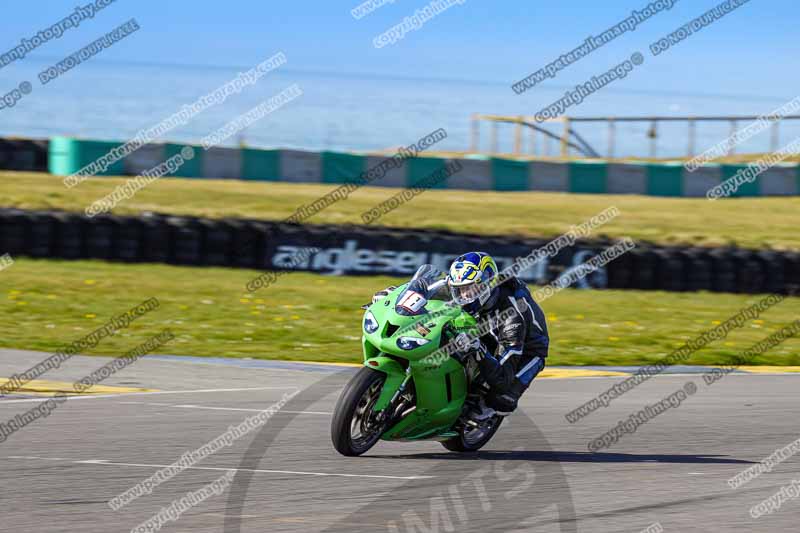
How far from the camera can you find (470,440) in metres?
9.16

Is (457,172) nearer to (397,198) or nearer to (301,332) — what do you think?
(397,198)

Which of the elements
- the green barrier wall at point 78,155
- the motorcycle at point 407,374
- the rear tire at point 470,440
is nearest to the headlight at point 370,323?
the motorcycle at point 407,374

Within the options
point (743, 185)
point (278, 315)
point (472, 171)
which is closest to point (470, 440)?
point (278, 315)

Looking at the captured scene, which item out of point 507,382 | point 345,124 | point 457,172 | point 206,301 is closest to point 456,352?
point 507,382

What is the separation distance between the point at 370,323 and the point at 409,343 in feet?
1.08

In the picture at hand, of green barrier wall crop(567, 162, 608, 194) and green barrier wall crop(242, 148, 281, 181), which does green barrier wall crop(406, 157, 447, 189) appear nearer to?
green barrier wall crop(242, 148, 281, 181)

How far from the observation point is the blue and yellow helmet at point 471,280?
342 inches

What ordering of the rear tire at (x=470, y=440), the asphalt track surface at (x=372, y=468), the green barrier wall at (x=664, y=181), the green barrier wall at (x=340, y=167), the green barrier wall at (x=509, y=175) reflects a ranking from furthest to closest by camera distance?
the green barrier wall at (x=664, y=181)
the green barrier wall at (x=509, y=175)
the green barrier wall at (x=340, y=167)
the rear tire at (x=470, y=440)
the asphalt track surface at (x=372, y=468)

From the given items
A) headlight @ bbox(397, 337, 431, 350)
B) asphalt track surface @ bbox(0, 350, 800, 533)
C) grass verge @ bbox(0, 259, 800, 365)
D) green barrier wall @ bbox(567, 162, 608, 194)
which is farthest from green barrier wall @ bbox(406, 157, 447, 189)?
headlight @ bbox(397, 337, 431, 350)

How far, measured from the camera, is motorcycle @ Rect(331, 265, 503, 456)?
823 centimetres

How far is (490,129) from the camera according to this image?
37656mm

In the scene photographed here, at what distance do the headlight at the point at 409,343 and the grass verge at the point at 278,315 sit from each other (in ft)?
19.1

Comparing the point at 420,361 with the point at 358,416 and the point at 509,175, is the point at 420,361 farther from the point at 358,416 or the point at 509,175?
the point at 509,175

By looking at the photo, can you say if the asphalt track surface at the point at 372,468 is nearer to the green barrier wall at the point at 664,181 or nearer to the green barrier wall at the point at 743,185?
the green barrier wall at the point at 664,181
